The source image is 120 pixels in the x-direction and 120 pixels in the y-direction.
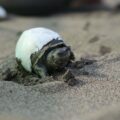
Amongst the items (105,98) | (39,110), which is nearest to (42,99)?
(39,110)

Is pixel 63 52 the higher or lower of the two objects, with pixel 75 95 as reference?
higher

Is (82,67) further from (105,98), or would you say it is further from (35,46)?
(105,98)

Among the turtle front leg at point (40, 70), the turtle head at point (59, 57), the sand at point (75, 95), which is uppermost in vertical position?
the turtle head at point (59, 57)

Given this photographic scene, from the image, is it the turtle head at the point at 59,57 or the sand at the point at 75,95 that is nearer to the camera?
the sand at the point at 75,95

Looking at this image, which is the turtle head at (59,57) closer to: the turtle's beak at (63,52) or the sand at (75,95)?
the turtle's beak at (63,52)

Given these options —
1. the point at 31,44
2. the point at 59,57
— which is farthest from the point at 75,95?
the point at 31,44

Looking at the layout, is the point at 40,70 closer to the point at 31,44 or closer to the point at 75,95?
the point at 31,44

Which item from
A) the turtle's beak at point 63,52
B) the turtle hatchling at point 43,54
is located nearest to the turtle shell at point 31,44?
the turtle hatchling at point 43,54
